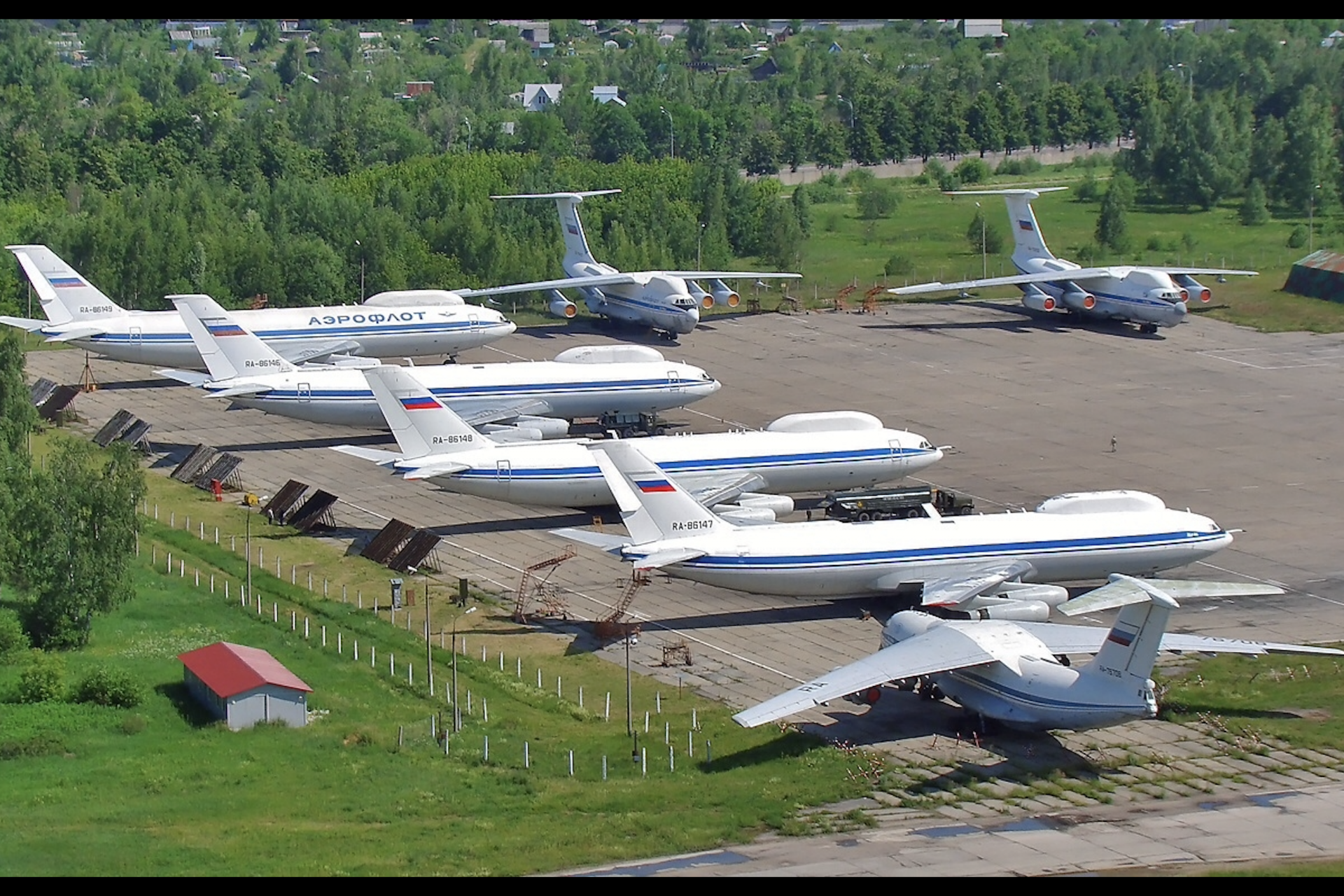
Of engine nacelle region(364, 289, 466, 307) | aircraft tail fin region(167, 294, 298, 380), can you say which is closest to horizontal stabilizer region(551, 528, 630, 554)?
aircraft tail fin region(167, 294, 298, 380)

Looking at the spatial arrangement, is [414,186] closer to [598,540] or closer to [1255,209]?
[1255,209]

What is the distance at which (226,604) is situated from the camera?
2549 inches

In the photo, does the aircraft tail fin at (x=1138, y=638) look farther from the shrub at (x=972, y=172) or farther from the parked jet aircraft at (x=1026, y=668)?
the shrub at (x=972, y=172)

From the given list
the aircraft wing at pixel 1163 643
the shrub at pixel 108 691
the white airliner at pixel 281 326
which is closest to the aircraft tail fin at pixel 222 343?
the white airliner at pixel 281 326

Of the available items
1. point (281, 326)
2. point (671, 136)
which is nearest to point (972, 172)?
point (671, 136)

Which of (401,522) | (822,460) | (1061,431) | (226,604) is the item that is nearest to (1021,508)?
(822,460)

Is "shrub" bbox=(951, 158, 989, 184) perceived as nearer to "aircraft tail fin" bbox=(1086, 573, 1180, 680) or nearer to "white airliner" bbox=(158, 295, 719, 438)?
"white airliner" bbox=(158, 295, 719, 438)

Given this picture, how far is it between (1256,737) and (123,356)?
64742mm

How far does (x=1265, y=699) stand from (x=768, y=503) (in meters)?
22.0

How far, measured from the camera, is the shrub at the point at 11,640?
58625 mm

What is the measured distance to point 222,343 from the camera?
85438 mm

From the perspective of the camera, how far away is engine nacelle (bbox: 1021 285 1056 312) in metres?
117

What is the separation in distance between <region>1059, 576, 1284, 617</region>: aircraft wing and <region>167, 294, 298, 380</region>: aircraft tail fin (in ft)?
144

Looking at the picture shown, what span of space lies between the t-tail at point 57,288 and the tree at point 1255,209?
3967 inches
